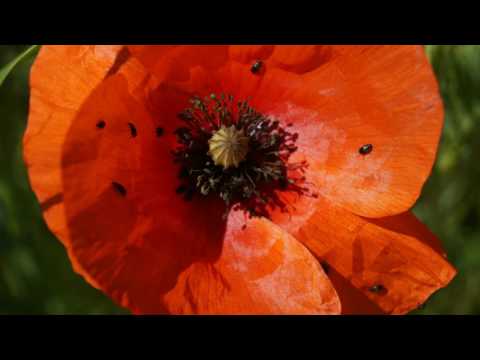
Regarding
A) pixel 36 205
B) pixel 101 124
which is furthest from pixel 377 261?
pixel 36 205

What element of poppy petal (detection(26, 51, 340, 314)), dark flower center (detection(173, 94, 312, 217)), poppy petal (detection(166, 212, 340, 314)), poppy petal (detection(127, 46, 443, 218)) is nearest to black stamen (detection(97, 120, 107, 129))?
poppy petal (detection(26, 51, 340, 314))

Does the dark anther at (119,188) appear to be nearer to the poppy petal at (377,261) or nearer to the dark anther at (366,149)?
the poppy petal at (377,261)

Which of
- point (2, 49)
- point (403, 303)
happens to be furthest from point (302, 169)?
point (2, 49)

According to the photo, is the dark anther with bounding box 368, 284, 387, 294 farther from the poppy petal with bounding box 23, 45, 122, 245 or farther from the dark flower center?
the poppy petal with bounding box 23, 45, 122, 245

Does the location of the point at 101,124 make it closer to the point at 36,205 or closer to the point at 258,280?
the point at 258,280

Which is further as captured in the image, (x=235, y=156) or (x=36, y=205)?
(x=36, y=205)

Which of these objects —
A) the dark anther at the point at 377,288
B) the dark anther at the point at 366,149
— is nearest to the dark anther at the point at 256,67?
the dark anther at the point at 366,149

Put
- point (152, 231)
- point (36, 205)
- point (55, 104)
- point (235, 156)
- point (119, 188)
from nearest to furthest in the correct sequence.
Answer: point (55, 104)
point (119, 188)
point (152, 231)
point (235, 156)
point (36, 205)

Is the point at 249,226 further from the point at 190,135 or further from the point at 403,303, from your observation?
the point at 403,303
